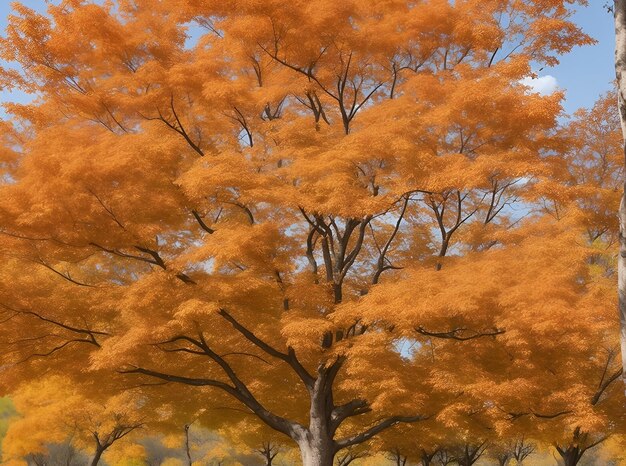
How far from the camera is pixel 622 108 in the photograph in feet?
14.9

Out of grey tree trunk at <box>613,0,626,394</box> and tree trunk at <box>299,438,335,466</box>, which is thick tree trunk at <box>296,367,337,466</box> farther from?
grey tree trunk at <box>613,0,626,394</box>

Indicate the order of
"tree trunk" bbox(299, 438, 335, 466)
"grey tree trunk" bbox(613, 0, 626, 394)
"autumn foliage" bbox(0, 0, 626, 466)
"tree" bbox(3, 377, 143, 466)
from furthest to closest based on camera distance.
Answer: "tree" bbox(3, 377, 143, 466) < "tree trunk" bbox(299, 438, 335, 466) < "autumn foliage" bbox(0, 0, 626, 466) < "grey tree trunk" bbox(613, 0, 626, 394)

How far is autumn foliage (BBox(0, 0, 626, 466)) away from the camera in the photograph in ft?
41.1

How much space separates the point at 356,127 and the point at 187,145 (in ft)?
13.4

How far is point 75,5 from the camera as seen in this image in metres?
14.3

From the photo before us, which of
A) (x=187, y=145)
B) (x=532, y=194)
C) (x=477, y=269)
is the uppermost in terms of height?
(x=187, y=145)

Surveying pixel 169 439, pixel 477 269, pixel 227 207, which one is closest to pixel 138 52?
pixel 227 207

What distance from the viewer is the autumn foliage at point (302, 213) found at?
12539 millimetres

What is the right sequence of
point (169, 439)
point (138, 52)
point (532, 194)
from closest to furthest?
point (532, 194), point (138, 52), point (169, 439)

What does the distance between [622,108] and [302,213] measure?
10552 millimetres

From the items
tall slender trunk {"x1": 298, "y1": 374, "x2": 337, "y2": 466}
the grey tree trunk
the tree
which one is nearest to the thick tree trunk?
tall slender trunk {"x1": 298, "y1": 374, "x2": 337, "y2": 466}

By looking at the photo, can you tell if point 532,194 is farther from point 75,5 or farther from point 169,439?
point 169,439

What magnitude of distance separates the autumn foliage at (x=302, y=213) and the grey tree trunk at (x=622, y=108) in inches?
273

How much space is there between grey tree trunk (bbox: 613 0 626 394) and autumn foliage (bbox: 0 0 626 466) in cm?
694
